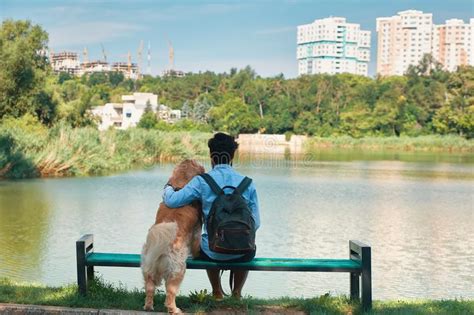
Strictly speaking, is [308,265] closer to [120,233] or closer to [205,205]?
[205,205]

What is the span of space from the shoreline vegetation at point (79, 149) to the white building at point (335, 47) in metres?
117

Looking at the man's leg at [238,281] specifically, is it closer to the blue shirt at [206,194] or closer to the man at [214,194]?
the man at [214,194]

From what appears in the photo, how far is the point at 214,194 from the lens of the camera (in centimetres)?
415

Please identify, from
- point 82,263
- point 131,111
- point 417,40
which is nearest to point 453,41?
point 417,40

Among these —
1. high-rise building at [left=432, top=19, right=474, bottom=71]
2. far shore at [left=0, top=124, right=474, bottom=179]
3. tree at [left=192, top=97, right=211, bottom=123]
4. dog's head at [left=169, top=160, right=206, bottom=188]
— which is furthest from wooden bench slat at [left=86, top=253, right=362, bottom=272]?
high-rise building at [left=432, top=19, right=474, bottom=71]

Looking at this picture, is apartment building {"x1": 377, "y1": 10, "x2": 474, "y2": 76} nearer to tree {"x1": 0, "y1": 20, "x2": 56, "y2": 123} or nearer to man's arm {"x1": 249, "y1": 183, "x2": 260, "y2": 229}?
tree {"x1": 0, "y1": 20, "x2": 56, "y2": 123}

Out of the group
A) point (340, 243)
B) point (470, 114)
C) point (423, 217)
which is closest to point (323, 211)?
point (423, 217)

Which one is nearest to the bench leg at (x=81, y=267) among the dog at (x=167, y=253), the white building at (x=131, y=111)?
the dog at (x=167, y=253)

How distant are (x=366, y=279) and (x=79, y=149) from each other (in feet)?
58.4

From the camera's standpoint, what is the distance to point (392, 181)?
2145 centimetres

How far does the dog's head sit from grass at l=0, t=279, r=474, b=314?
69 cm

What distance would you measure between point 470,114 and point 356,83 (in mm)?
18746

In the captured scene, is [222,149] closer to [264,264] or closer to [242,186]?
[242,186]

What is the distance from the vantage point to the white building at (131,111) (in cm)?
6119
